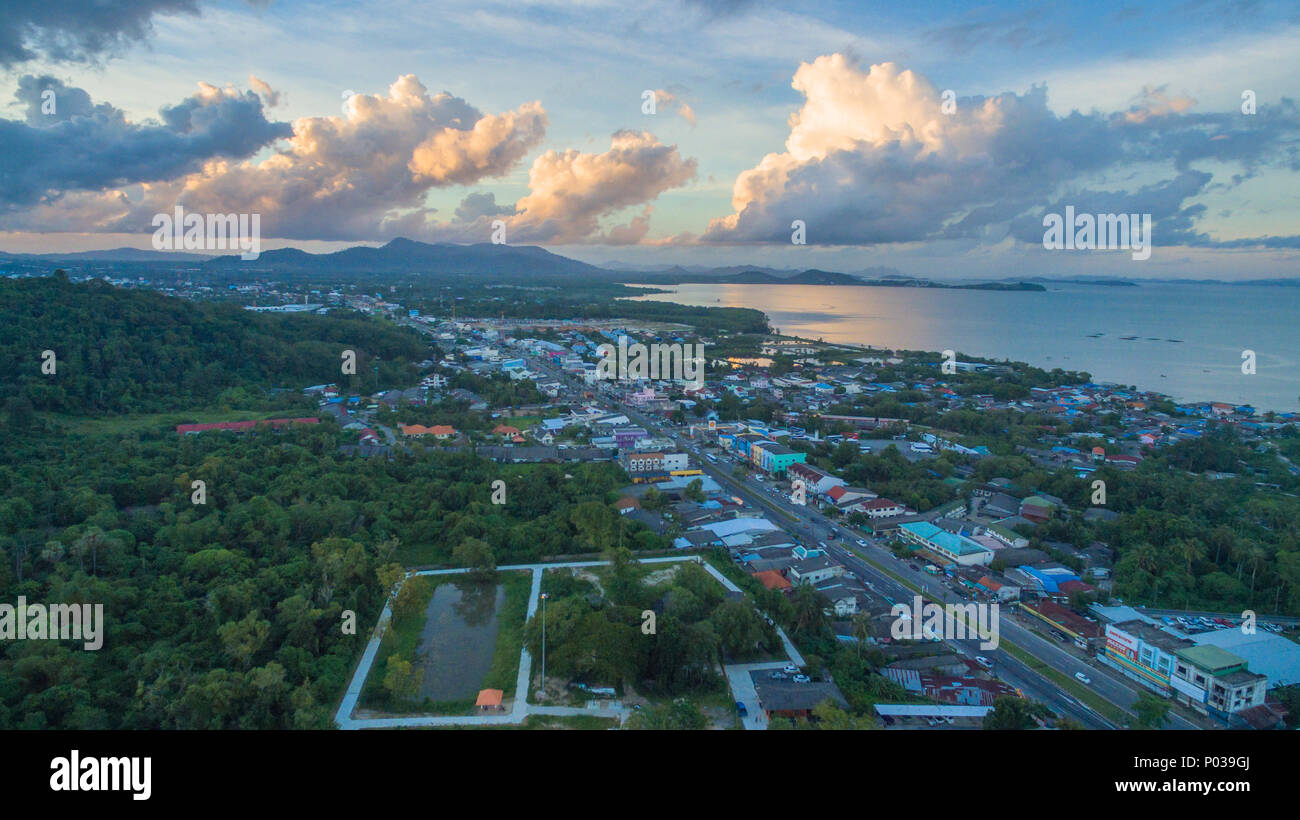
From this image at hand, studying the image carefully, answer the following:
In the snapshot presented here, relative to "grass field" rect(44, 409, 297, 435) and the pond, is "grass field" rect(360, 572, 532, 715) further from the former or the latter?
"grass field" rect(44, 409, 297, 435)

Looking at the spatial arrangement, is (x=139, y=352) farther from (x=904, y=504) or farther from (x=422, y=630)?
(x=904, y=504)

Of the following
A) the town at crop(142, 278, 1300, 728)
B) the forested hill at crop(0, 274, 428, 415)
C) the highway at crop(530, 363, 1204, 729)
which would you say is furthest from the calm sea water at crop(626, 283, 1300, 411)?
the forested hill at crop(0, 274, 428, 415)

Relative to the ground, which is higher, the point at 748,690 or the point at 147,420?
the point at 147,420

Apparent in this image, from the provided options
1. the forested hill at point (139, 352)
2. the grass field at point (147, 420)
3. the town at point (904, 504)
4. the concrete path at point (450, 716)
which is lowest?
the concrete path at point (450, 716)

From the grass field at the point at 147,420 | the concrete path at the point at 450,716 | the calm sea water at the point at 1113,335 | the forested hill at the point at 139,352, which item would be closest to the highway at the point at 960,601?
the concrete path at the point at 450,716

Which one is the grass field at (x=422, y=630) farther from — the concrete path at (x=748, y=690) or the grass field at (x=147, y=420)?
the grass field at (x=147, y=420)

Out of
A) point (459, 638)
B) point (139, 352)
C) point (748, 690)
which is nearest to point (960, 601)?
point (748, 690)
